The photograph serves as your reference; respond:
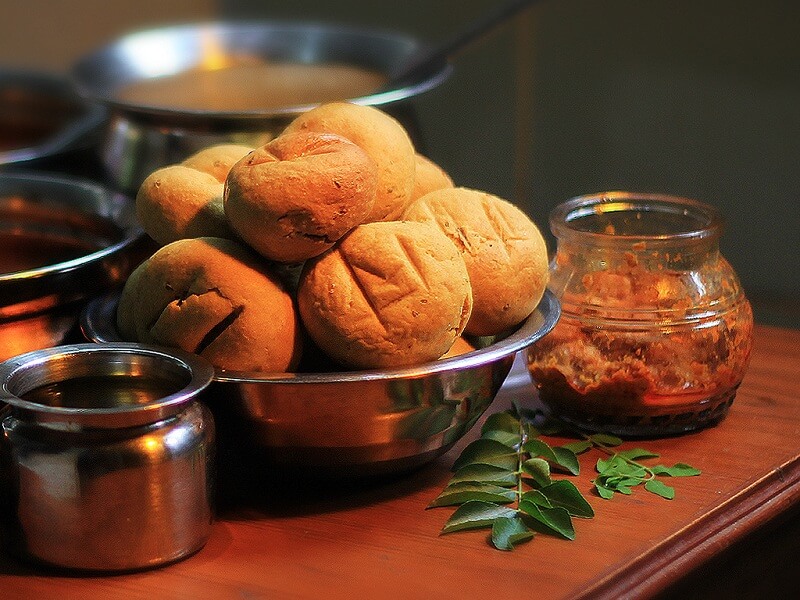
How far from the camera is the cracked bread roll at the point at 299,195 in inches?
23.3

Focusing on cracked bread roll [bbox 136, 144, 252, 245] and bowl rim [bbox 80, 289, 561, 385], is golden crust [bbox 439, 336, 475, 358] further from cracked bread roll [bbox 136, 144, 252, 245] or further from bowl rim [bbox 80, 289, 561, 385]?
cracked bread roll [bbox 136, 144, 252, 245]

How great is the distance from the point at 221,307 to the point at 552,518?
203 mm

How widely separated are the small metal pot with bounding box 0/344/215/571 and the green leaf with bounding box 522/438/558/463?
201mm

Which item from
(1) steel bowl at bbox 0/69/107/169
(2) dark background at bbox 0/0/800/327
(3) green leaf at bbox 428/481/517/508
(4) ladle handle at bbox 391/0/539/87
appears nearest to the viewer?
(3) green leaf at bbox 428/481/517/508

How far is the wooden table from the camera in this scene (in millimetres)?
559

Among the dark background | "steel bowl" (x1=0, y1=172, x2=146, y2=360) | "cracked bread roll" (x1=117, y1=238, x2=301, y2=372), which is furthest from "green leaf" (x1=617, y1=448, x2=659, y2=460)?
the dark background

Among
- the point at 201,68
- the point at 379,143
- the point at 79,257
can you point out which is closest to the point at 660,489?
the point at 379,143

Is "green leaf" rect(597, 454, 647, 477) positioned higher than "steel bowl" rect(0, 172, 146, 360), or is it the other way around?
"steel bowl" rect(0, 172, 146, 360)

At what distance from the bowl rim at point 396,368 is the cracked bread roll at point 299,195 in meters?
0.07

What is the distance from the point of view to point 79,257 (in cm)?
79

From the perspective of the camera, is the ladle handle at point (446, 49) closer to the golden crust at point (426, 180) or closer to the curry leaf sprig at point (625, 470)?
the golden crust at point (426, 180)

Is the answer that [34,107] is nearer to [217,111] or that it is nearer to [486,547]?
[217,111]

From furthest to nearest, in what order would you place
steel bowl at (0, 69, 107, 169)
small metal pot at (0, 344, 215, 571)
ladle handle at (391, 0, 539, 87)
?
steel bowl at (0, 69, 107, 169)
ladle handle at (391, 0, 539, 87)
small metal pot at (0, 344, 215, 571)

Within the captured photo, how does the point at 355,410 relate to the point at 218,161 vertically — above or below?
below
